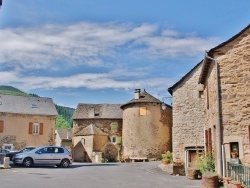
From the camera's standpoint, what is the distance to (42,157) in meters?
22.8

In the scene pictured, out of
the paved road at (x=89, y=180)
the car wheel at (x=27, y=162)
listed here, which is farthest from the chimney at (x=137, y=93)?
the paved road at (x=89, y=180)

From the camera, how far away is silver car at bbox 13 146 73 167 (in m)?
22.5

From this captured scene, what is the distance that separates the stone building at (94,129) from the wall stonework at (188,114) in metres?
21.3

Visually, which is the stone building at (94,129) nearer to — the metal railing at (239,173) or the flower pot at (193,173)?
the flower pot at (193,173)

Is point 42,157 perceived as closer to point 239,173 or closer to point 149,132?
point 239,173

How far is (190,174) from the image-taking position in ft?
52.2

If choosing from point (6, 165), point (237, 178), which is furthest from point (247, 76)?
point (6, 165)

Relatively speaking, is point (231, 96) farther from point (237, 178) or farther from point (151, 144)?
point (151, 144)

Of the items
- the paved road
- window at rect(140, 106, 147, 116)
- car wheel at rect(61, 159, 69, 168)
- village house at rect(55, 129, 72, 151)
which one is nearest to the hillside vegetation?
village house at rect(55, 129, 72, 151)

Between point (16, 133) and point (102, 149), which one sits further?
point (102, 149)

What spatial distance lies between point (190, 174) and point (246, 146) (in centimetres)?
401

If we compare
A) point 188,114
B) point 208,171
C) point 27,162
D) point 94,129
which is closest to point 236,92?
point 208,171

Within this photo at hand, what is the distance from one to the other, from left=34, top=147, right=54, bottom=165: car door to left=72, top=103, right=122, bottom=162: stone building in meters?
20.8

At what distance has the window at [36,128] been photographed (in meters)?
38.4
